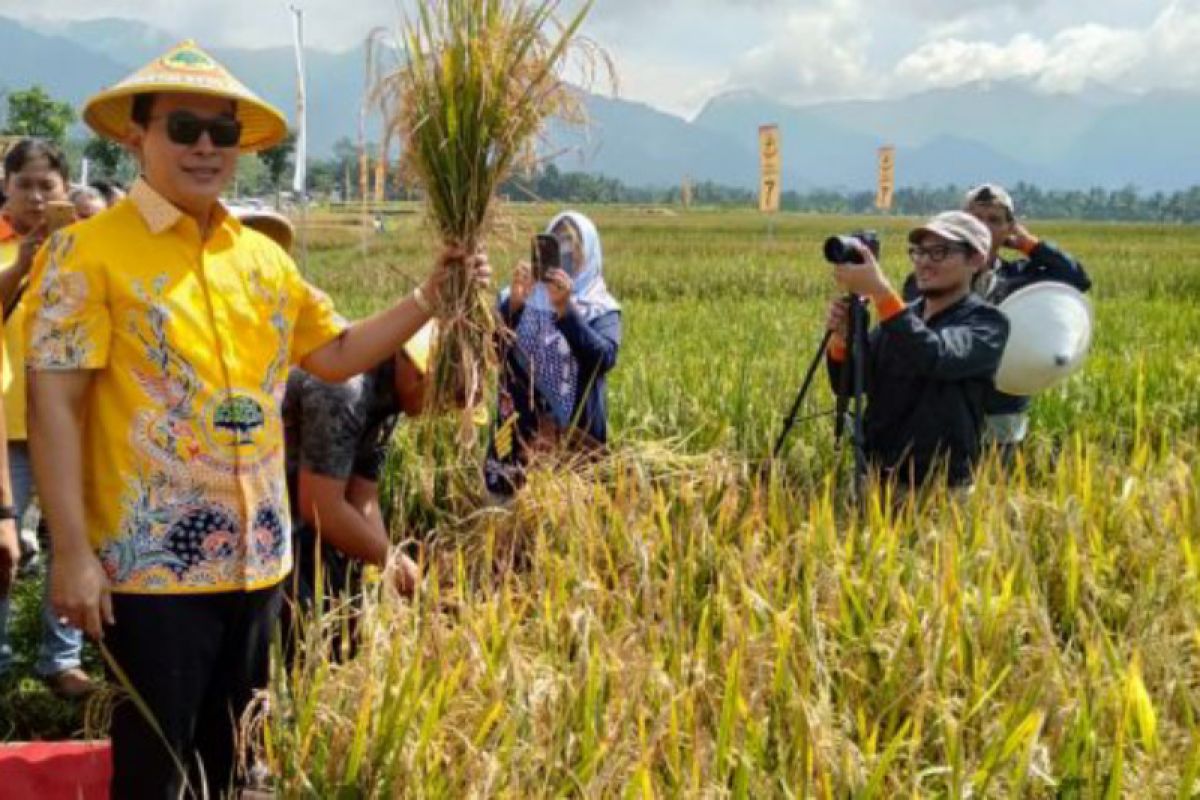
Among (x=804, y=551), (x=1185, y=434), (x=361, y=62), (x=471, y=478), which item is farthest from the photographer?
(x=1185, y=434)

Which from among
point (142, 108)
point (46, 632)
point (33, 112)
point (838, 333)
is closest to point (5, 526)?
point (142, 108)

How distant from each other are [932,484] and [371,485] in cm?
162

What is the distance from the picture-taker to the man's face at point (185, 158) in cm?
197

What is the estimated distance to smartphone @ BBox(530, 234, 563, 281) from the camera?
3.05 metres

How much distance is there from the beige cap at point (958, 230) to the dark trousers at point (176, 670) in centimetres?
212

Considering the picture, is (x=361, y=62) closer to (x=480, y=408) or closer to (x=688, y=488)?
(x=480, y=408)

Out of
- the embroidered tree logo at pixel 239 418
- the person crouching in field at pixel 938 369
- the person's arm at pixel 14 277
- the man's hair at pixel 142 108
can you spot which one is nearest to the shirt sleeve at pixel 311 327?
the embroidered tree logo at pixel 239 418

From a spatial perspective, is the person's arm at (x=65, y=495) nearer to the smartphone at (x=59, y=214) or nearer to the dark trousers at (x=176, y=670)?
the dark trousers at (x=176, y=670)

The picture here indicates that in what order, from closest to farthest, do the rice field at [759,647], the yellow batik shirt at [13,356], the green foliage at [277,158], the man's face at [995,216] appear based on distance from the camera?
the rice field at [759,647] → the yellow batik shirt at [13,356] → the green foliage at [277,158] → the man's face at [995,216]

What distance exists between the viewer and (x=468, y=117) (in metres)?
2.35

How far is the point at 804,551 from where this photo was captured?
263 centimetres

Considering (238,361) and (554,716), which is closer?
(554,716)

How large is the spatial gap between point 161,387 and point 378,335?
467 mm

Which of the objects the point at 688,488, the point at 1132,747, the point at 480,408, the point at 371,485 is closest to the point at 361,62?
the point at 480,408
